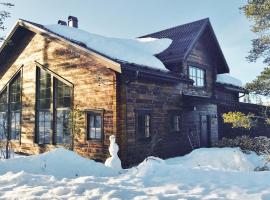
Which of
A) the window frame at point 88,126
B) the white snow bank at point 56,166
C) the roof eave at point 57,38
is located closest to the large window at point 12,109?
the roof eave at point 57,38

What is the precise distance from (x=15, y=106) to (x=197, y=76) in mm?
10327

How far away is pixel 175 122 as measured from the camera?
1471 cm

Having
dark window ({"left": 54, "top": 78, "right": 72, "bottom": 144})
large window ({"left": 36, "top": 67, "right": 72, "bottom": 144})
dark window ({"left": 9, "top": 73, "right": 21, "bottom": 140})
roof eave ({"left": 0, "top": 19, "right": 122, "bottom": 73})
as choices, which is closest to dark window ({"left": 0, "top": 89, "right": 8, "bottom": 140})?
dark window ({"left": 9, "top": 73, "right": 21, "bottom": 140})

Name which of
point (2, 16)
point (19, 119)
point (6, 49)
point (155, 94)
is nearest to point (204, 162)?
point (155, 94)

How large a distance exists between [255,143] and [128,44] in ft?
26.7

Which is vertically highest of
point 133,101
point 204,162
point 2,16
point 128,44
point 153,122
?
point 2,16

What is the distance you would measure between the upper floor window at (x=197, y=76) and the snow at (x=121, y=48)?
76.3 inches

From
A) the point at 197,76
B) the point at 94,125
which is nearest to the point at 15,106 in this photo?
the point at 94,125

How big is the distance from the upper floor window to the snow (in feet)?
6.36

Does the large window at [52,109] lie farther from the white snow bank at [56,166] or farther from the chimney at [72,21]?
the white snow bank at [56,166]

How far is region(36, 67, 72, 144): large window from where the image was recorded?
1415cm

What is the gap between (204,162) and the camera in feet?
40.7

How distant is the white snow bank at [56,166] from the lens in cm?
855

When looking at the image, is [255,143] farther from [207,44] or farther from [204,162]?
[207,44]
